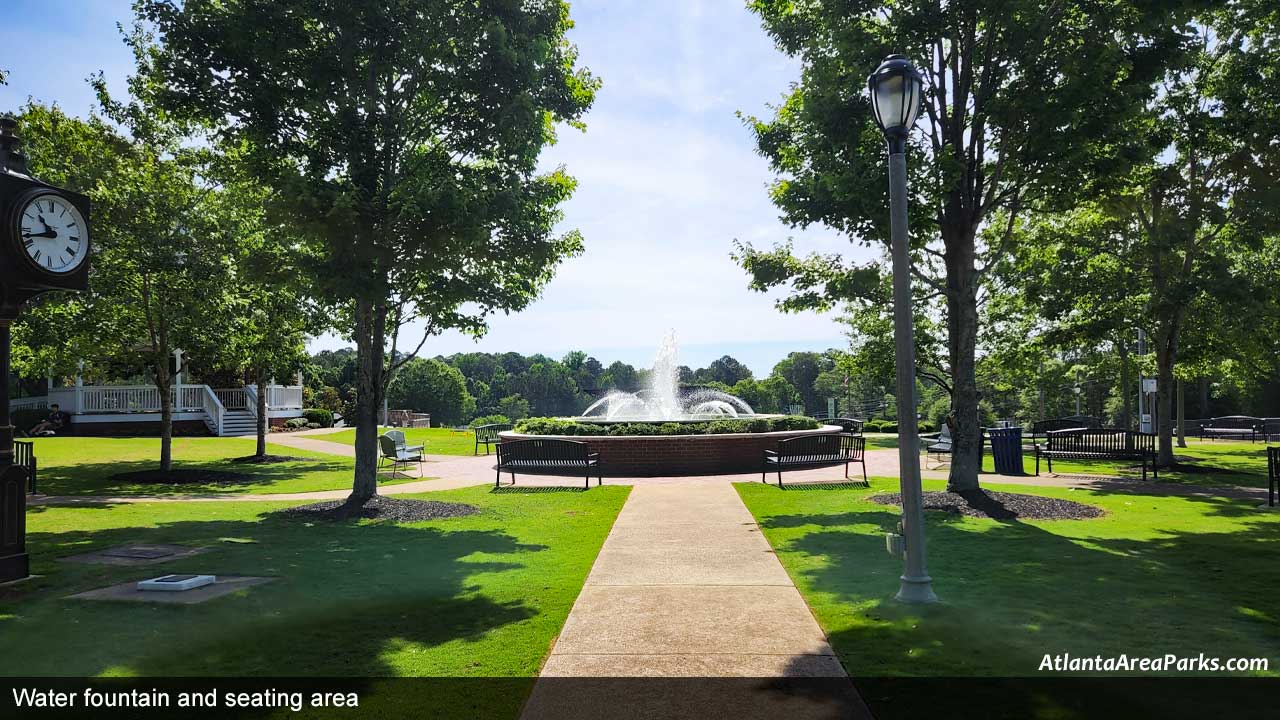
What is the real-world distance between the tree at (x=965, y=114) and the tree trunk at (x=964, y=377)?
24 millimetres

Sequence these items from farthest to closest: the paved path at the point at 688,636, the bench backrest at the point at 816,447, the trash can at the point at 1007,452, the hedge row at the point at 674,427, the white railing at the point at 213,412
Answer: the white railing at the point at 213,412 → the hedge row at the point at 674,427 → the bench backrest at the point at 816,447 → the trash can at the point at 1007,452 → the paved path at the point at 688,636

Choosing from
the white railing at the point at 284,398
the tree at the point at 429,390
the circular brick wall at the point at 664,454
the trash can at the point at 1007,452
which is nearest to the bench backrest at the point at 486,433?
the circular brick wall at the point at 664,454

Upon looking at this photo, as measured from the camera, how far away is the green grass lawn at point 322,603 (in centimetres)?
485

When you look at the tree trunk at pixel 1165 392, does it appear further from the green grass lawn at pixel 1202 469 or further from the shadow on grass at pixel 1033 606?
the shadow on grass at pixel 1033 606

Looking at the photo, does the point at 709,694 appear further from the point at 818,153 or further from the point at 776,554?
the point at 818,153

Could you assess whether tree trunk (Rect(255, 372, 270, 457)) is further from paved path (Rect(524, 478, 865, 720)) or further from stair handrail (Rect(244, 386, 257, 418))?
paved path (Rect(524, 478, 865, 720))

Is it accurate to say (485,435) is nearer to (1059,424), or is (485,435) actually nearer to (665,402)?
(665,402)

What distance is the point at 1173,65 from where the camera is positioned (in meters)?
11.5

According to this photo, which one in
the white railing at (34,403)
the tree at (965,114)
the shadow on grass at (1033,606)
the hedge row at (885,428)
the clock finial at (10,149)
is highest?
the tree at (965,114)

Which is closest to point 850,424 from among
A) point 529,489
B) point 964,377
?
point 964,377

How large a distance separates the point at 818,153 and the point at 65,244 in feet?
34.4

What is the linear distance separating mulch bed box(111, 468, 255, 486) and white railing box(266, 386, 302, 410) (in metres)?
19.7

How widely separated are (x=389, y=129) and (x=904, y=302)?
9050mm

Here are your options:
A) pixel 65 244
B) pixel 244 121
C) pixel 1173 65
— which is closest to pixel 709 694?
pixel 65 244
